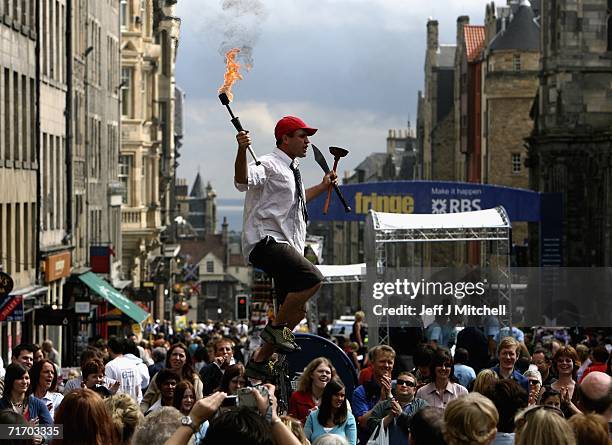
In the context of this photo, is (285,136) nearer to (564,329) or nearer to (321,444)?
(321,444)

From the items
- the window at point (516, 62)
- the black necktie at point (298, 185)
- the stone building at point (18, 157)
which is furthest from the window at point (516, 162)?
the black necktie at point (298, 185)

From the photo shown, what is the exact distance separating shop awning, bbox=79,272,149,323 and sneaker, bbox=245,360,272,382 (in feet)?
98.1

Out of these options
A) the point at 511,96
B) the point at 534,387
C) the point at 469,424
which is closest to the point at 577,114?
the point at 511,96

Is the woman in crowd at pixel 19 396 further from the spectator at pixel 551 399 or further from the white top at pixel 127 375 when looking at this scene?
the spectator at pixel 551 399

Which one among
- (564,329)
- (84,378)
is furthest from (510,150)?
(84,378)

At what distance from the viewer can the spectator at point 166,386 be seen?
13307mm

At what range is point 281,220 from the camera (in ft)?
36.1

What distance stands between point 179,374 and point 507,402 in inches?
153

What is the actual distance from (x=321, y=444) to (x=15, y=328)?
25.4 m

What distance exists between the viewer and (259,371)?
11031 millimetres

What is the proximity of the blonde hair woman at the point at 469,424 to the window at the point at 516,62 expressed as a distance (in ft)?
265

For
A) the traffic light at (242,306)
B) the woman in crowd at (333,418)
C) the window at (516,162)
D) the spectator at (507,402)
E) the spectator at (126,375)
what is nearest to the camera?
the spectator at (507,402)

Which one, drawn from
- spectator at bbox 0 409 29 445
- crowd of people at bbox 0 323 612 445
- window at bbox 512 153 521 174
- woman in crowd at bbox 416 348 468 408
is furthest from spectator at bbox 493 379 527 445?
window at bbox 512 153 521 174

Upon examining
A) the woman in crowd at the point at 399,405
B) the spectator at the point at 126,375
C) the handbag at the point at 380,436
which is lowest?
the spectator at the point at 126,375
